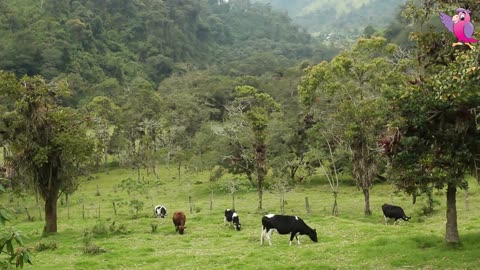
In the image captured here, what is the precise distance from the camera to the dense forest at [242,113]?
17830 mm

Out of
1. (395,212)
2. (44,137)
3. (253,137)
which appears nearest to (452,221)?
(395,212)

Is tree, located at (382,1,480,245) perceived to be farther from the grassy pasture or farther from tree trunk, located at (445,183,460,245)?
the grassy pasture

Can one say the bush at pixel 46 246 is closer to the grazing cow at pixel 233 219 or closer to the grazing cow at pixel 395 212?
the grazing cow at pixel 233 219

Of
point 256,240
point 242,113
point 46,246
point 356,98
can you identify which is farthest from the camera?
point 242,113

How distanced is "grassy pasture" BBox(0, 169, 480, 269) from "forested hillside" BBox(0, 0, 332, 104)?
68450 mm

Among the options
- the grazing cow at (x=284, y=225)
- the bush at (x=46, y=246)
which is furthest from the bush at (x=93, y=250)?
the grazing cow at (x=284, y=225)

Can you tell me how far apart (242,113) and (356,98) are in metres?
10.4

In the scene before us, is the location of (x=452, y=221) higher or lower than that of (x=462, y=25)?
lower

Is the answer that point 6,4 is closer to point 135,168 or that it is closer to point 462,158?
point 135,168

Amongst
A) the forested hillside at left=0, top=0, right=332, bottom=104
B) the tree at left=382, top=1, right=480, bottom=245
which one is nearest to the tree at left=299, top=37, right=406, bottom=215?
the tree at left=382, top=1, right=480, bottom=245

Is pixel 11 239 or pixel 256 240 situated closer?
pixel 11 239

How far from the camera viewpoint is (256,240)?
26.4 meters

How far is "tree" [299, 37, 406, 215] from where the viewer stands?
36.7m

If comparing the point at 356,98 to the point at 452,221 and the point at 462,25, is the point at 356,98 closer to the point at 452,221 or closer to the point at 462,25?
the point at 452,221
